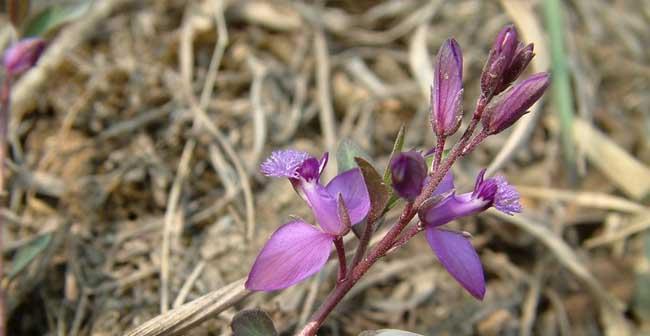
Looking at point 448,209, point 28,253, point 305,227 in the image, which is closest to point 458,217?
point 448,209

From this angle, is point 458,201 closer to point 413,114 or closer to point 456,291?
point 456,291

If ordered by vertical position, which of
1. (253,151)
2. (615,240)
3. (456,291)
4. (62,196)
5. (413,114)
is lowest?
(615,240)

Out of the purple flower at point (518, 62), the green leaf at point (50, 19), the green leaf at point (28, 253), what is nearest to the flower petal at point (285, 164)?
the purple flower at point (518, 62)

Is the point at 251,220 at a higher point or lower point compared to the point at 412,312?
higher

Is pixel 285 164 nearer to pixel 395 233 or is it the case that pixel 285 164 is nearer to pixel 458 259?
pixel 395 233

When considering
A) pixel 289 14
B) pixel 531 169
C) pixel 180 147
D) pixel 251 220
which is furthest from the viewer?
pixel 289 14

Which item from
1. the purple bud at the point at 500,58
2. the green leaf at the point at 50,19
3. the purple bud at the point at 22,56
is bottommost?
the purple bud at the point at 500,58

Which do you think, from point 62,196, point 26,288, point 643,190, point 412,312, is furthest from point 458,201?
point 643,190

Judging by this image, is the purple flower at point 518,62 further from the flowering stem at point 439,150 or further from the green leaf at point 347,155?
the green leaf at point 347,155
